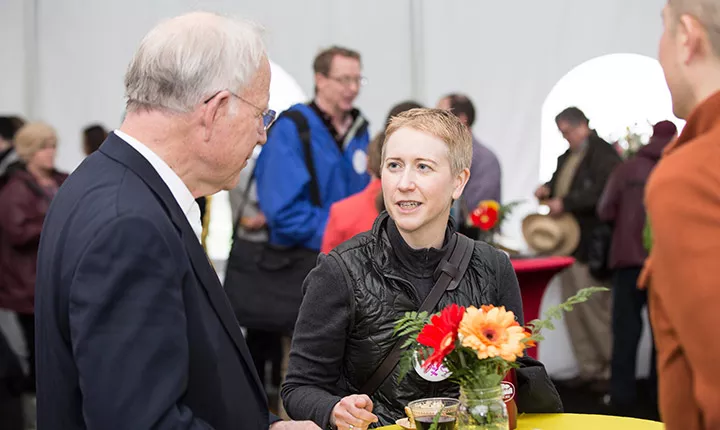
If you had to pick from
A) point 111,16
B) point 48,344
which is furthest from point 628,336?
point 48,344

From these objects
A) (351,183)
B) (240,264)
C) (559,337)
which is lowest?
(559,337)

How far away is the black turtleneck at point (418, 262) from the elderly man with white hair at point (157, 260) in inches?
25.8

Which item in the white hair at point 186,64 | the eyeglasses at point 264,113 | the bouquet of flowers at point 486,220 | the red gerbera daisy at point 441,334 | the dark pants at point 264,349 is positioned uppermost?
the white hair at point 186,64

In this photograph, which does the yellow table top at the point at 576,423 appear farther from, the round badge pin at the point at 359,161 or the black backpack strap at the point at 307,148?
the round badge pin at the point at 359,161

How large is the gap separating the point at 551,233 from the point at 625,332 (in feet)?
2.48

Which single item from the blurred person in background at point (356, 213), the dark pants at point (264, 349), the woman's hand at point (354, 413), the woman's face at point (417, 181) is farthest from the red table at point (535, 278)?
the woman's hand at point (354, 413)

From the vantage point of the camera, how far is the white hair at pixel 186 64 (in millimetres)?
1623

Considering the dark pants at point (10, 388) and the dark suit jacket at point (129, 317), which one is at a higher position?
the dark suit jacket at point (129, 317)

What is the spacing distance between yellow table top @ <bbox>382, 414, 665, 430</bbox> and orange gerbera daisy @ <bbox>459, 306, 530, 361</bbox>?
0.48m

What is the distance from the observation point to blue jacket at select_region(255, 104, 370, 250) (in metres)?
4.28

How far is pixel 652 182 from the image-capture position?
1.33 m

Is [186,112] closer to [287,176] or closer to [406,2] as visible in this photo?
[287,176]

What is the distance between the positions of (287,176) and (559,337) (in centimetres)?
324

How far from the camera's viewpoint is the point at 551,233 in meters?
5.89
